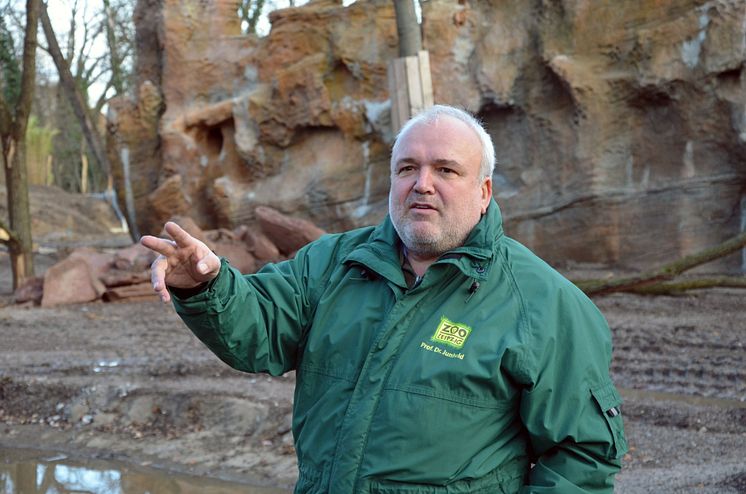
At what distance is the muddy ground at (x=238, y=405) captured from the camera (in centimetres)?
507

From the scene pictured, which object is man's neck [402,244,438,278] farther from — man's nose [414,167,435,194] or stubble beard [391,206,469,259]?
man's nose [414,167,435,194]

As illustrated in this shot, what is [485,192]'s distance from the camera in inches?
95.2

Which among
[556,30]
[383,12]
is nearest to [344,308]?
[556,30]

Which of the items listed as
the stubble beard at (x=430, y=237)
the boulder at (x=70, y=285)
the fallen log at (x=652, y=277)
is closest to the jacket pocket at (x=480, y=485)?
the stubble beard at (x=430, y=237)

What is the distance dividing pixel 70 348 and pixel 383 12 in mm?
6643

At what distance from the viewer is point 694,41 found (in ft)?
33.1

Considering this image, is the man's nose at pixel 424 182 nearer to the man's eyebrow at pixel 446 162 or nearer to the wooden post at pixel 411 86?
the man's eyebrow at pixel 446 162

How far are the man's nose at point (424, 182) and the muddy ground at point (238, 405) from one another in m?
2.50

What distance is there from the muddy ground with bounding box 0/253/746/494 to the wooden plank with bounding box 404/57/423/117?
9.21ft

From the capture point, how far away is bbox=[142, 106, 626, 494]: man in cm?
210

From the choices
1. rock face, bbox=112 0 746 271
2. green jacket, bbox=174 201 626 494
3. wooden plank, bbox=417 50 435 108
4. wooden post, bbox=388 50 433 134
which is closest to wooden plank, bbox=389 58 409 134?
wooden post, bbox=388 50 433 134

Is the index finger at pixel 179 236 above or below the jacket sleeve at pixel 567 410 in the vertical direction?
above

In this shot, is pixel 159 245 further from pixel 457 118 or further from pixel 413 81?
pixel 413 81

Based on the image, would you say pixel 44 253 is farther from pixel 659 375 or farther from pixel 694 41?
pixel 659 375
